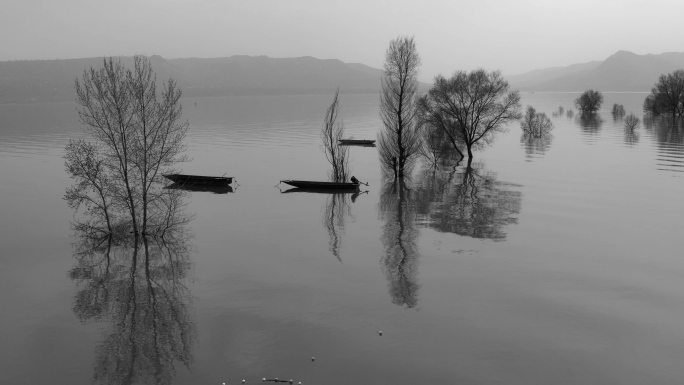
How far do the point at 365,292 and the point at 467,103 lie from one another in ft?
197

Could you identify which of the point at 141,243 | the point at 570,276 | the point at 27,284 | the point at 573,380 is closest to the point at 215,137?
the point at 141,243

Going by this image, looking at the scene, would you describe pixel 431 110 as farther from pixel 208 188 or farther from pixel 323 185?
pixel 208 188

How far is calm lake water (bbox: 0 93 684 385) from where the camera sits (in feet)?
74.2

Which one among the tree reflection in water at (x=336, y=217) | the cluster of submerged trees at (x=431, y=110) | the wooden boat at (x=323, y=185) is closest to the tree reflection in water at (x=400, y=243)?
the tree reflection in water at (x=336, y=217)

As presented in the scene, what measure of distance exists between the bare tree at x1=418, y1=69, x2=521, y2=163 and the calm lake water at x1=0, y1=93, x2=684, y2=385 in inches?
948

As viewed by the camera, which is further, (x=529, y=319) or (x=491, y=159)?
(x=491, y=159)

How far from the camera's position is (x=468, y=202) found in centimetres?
5725

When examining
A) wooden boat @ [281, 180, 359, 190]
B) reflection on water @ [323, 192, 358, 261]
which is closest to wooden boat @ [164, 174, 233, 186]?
wooden boat @ [281, 180, 359, 190]

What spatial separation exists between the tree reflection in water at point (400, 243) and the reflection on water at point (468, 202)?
64.0 inches

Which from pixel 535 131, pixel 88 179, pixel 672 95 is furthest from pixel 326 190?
pixel 672 95

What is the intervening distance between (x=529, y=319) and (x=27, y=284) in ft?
92.8

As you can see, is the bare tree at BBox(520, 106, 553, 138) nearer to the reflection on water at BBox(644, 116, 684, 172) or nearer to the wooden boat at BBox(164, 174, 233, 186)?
the reflection on water at BBox(644, 116, 684, 172)

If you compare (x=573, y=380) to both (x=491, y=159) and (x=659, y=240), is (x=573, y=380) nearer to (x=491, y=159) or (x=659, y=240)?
(x=659, y=240)

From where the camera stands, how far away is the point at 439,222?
158 ft
